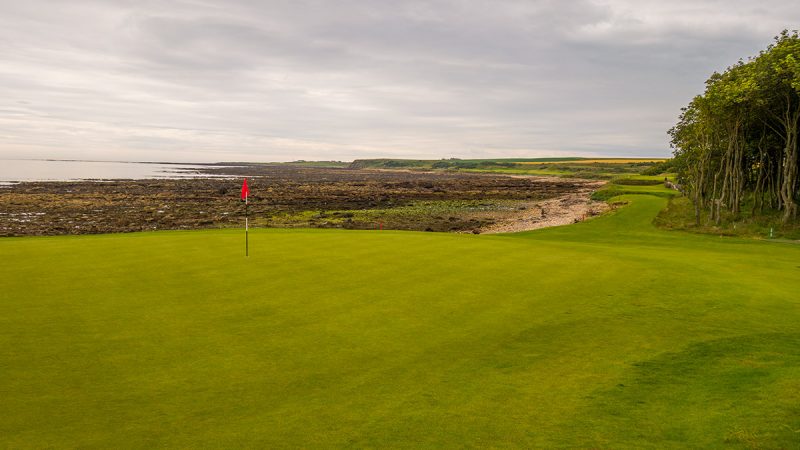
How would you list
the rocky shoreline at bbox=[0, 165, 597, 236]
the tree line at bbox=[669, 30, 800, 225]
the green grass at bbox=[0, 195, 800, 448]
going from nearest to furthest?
the green grass at bbox=[0, 195, 800, 448], the tree line at bbox=[669, 30, 800, 225], the rocky shoreline at bbox=[0, 165, 597, 236]

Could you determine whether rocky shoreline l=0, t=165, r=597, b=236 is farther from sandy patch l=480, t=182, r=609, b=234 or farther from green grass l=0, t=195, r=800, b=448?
green grass l=0, t=195, r=800, b=448

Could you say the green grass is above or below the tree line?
below

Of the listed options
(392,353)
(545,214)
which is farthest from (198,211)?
(392,353)

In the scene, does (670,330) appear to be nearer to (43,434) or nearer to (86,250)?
(43,434)

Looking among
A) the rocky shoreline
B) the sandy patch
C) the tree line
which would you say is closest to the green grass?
the tree line

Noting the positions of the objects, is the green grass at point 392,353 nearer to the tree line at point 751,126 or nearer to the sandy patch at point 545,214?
the tree line at point 751,126

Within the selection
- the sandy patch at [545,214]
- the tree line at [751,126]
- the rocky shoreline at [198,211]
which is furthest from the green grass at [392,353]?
the rocky shoreline at [198,211]
